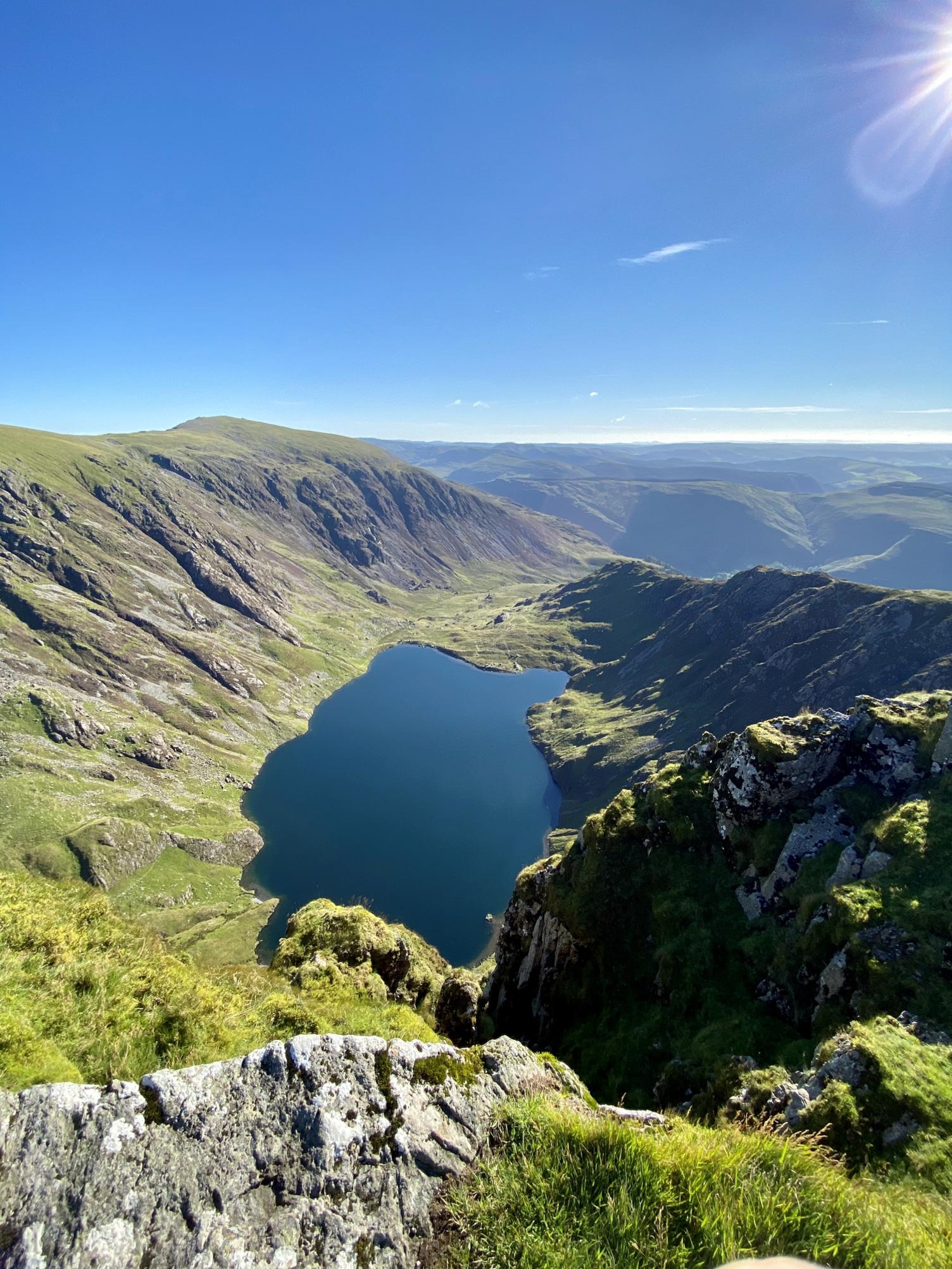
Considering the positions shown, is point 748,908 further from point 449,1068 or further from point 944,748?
point 449,1068

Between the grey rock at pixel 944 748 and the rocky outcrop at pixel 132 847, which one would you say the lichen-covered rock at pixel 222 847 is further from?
the grey rock at pixel 944 748

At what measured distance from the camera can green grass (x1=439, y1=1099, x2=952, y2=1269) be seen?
7.53m

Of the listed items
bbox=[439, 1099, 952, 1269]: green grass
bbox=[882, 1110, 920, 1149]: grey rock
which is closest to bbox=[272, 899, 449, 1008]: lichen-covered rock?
bbox=[439, 1099, 952, 1269]: green grass

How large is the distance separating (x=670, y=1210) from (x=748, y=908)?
23.0 m

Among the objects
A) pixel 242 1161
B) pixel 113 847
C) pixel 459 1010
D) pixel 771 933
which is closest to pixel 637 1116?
pixel 242 1161

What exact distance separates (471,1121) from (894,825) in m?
23.7

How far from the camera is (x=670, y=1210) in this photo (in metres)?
8.31

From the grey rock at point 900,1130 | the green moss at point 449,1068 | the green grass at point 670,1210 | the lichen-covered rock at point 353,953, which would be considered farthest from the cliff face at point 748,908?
the green grass at point 670,1210

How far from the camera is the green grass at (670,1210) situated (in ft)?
24.7

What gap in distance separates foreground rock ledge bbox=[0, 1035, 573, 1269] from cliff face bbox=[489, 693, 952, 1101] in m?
16.4

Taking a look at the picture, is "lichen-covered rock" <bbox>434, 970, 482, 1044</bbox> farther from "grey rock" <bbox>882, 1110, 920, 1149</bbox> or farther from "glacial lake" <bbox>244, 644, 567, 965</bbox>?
"glacial lake" <bbox>244, 644, 567, 965</bbox>

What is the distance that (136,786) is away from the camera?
163 meters

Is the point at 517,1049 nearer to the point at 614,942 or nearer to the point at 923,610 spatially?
the point at 614,942

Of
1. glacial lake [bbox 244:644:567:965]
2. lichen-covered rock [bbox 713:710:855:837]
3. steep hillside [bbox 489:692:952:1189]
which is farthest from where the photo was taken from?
glacial lake [bbox 244:644:567:965]
